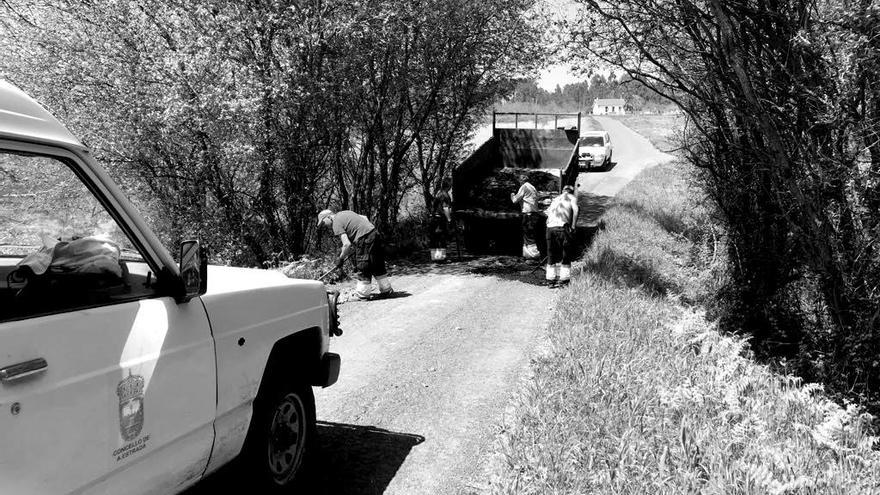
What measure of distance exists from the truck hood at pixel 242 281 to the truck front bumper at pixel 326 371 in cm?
47

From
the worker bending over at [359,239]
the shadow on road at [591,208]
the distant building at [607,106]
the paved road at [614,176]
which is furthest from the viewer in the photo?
the distant building at [607,106]

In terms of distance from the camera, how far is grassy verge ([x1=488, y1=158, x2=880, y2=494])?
402 centimetres

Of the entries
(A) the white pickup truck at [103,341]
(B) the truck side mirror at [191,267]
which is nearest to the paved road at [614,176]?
(A) the white pickup truck at [103,341]

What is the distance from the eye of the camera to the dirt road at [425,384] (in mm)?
4582

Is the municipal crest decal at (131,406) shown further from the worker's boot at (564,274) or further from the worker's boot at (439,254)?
the worker's boot at (439,254)

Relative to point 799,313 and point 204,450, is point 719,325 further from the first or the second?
point 204,450

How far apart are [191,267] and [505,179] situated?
1254 centimetres

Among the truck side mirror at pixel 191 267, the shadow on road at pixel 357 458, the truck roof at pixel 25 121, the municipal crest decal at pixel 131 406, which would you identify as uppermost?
the truck roof at pixel 25 121

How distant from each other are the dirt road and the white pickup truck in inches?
34.1

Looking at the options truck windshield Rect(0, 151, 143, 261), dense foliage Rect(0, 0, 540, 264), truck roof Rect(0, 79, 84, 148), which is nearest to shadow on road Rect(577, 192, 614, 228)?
dense foliage Rect(0, 0, 540, 264)

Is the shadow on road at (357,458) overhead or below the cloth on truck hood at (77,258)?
below

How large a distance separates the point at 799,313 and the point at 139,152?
1065 centimetres

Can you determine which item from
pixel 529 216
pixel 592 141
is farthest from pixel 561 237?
pixel 592 141

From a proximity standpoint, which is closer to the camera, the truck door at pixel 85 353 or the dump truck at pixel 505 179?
the truck door at pixel 85 353
